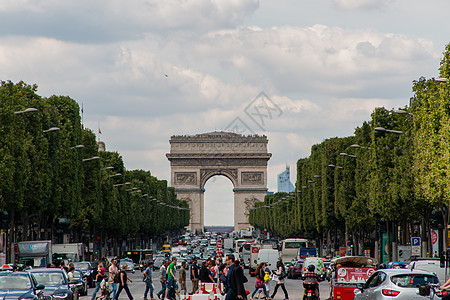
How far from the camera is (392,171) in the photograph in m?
56.5

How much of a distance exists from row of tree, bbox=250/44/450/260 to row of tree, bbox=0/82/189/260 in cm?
1892

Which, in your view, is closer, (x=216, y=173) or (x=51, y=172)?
(x=51, y=172)

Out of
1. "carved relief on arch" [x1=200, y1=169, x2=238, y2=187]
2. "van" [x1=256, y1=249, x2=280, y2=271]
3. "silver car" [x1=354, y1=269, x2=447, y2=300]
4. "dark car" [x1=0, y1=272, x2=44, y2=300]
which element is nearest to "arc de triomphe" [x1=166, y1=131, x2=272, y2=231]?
"carved relief on arch" [x1=200, y1=169, x2=238, y2=187]

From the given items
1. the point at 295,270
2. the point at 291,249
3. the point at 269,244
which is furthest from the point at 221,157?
the point at 295,270

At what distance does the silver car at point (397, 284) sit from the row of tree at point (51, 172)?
24.7 metres

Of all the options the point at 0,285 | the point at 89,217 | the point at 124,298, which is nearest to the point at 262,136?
the point at 89,217

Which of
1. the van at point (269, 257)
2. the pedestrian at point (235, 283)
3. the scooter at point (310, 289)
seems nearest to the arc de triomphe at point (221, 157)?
the van at point (269, 257)

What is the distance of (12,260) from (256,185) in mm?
144989

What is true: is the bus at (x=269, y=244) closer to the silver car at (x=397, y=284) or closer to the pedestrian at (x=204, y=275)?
the pedestrian at (x=204, y=275)

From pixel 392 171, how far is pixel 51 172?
2113 centimetres

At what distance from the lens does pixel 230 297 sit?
24.8m

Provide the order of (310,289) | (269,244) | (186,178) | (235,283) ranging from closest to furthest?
(235,283) < (310,289) < (269,244) < (186,178)

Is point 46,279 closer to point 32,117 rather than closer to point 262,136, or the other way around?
point 32,117

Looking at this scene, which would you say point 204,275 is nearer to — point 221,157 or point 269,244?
point 269,244
